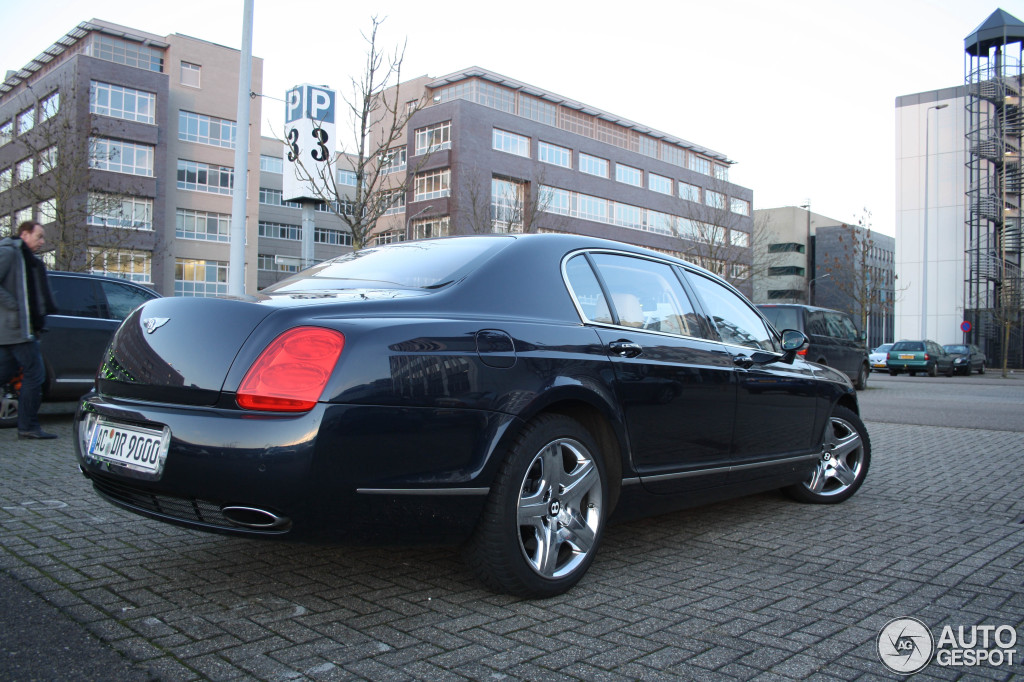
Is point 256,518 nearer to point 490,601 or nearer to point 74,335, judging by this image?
point 490,601

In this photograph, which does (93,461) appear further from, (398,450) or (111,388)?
(398,450)

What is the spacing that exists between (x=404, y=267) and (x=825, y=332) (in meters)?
14.7

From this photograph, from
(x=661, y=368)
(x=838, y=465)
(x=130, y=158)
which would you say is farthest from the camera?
(x=130, y=158)

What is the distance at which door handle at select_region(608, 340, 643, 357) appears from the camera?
3523 mm

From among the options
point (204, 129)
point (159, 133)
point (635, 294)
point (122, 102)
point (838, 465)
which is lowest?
point (838, 465)

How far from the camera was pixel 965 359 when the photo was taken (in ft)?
119

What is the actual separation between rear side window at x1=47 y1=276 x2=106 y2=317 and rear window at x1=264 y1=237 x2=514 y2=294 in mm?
5713

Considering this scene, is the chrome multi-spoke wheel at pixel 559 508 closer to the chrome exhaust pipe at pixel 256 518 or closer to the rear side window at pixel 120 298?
the chrome exhaust pipe at pixel 256 518

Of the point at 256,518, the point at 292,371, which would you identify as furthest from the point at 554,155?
the point at 256,518

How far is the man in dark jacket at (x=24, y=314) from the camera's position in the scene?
680 cm

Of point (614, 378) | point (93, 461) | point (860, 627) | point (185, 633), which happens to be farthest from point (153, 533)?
point (860, 627)

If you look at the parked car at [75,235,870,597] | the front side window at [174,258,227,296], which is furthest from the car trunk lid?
the front side window at [174,258,227,296]

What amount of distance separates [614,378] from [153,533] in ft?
8.00

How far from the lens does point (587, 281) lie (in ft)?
12.2
